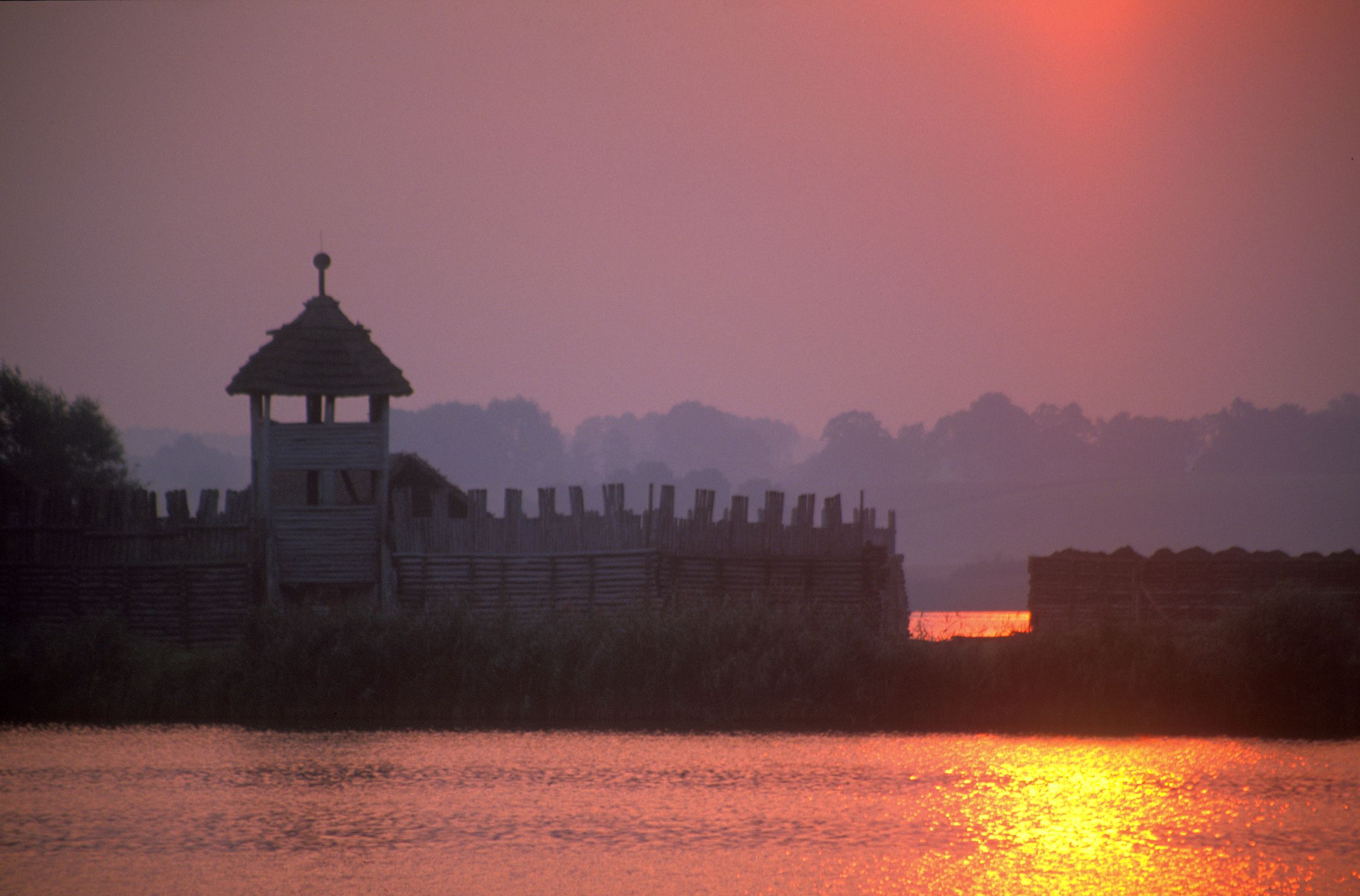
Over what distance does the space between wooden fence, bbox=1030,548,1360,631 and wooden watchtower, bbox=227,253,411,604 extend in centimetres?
1449

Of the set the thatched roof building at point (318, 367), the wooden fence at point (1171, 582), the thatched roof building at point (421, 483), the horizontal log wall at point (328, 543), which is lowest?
the wooden fence at point (1171, 582)

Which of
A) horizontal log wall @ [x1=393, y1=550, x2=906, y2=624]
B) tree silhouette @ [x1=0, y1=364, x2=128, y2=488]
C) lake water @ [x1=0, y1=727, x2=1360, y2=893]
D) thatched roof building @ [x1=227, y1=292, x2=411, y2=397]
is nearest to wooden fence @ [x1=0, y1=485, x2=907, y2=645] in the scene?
horizontal log wall @ [x1=393, y1=550, x2=906, y2=624]

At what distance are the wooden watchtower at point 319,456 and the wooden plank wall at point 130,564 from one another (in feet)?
2.69

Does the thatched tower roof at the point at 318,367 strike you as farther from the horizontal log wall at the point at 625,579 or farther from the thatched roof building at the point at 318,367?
the horizontal log wall at the point at 625,579

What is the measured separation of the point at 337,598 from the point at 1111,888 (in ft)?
70.9

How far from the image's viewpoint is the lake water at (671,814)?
45.2 ft

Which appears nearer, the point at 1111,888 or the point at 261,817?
the point at 1111,888

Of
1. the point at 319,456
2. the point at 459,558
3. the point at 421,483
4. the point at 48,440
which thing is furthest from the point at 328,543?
the point at 48,440

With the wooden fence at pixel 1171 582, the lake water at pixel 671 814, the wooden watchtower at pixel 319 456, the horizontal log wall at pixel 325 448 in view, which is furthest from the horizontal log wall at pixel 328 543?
the wooden fence at pixel 1171 582

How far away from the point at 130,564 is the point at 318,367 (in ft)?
18.7

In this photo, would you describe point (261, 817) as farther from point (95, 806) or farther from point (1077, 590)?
point (1077, 590)

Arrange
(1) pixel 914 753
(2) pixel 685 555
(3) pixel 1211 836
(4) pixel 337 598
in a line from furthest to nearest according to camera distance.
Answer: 1. (4) pixel 337 598
2. (2) pixel 685 555
3. (1) pixel 914 753
4. (3) pixel 1211 836

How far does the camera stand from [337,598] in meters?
31.8

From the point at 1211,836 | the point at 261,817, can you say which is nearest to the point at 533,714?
the point at 261,817
